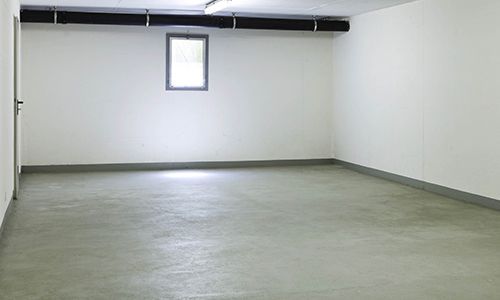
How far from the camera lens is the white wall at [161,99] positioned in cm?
973

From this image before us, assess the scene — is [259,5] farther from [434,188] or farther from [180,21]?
[434,188]

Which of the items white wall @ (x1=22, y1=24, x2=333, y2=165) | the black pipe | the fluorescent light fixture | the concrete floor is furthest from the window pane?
the concrete floor

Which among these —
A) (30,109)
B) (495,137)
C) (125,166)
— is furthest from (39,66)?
(495,137)

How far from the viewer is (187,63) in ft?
34.0

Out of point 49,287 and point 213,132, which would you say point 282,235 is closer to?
point 49,287

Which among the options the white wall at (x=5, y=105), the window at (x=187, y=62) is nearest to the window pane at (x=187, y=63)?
the window at (x=187, y=62)

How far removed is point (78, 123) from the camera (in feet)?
32.5

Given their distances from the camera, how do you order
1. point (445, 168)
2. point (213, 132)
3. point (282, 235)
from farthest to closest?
1. point (213, 132)
2. point (445, 168)
3. point (282, 235)

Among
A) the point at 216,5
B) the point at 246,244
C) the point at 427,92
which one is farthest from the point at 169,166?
the point at 246,244

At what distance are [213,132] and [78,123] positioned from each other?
7.46 feet

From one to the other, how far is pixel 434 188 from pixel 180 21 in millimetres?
4623

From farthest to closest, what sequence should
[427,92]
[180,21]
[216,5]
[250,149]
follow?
[250,149], [180,21], [216,5], [427,92]

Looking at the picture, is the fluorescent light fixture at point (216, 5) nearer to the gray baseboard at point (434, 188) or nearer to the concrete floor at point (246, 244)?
the concrete floor at point (246, 244)

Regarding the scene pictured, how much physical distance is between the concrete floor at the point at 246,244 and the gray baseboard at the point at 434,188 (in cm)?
18
